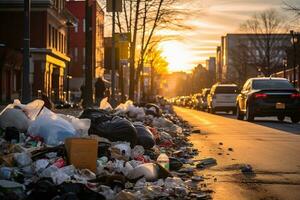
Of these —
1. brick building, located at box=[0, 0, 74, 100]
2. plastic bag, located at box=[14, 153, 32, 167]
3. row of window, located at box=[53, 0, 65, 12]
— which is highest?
row of window, located at box=[53, 0, 65, 12]

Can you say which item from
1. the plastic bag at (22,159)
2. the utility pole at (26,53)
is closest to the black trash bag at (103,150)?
the plastic bag at (22,159)

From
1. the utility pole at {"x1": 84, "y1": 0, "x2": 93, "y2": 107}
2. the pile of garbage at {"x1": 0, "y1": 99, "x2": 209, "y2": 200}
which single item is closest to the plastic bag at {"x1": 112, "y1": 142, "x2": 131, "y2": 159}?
the pile of garbage at {"x1": 0, "y1": 99, "x2": 209, "y2": 200}

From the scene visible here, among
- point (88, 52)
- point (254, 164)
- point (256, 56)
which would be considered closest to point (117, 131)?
point (254, 164)

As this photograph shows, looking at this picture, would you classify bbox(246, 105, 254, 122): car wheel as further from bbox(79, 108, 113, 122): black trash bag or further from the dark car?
bbox(79, 108, 113, 122): black trash bag

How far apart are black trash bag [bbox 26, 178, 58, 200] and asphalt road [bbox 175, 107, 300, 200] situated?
6.75 feet

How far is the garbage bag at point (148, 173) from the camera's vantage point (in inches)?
302

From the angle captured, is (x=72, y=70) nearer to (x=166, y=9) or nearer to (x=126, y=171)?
(x=166, y=9)

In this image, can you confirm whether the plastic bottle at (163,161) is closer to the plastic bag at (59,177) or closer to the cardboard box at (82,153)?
the cardboard box at (82,153)

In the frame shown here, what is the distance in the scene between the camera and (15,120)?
34.3ft

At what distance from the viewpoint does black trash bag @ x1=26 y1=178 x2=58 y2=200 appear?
629 centimetres

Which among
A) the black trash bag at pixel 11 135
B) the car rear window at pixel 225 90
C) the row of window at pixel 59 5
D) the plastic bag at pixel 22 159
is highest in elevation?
the row of window at pixel 59 5

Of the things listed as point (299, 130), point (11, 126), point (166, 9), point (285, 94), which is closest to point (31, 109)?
point (11, 126)

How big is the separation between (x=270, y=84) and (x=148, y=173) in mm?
16008

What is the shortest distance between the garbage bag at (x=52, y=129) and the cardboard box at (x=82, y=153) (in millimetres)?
1604
